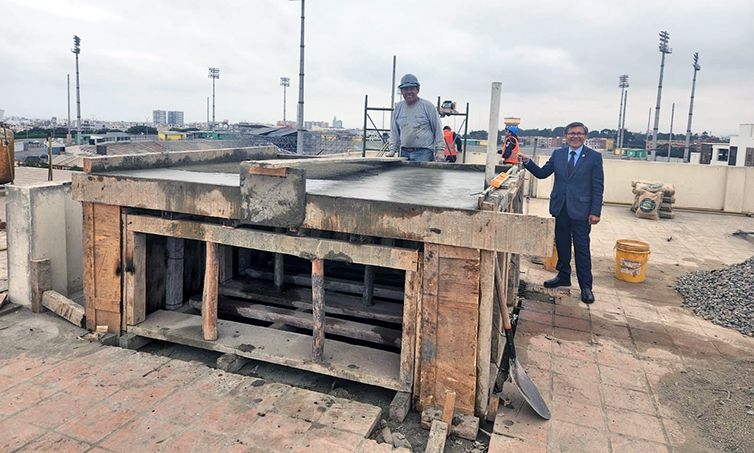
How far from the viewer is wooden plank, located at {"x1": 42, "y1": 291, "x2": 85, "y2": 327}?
17.3ft

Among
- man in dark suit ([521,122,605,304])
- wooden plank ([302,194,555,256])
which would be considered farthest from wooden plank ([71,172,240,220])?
man in dark suit ([521,122,605,304])

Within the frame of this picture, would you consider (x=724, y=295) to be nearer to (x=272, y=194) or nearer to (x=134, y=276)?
(x=272, y=194)

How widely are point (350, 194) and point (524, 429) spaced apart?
7.12 feet

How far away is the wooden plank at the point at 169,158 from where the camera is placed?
5266mm

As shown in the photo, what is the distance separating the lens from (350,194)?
4309 millimetres

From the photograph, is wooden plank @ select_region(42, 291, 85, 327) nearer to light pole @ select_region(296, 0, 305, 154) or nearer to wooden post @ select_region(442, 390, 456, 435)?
wooden post @ select_region(442, 390, 456, 435)

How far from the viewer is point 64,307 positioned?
5.45 m

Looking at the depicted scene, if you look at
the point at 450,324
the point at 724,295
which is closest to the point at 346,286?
the point at 450,324

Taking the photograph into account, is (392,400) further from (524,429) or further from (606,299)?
(606,299)

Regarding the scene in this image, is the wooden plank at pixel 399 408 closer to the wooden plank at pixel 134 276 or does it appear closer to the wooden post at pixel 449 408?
the wooden post at pixel 449 408

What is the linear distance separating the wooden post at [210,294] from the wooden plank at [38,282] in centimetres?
232

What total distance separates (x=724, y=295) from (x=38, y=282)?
809 cm

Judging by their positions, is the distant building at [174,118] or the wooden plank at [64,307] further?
the distant building at [174,118]

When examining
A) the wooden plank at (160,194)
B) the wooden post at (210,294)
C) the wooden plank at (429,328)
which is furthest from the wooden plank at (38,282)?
the wooden plank at (429,328)
